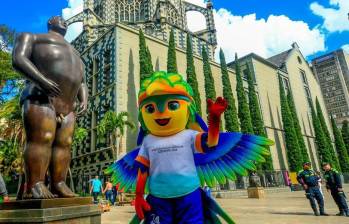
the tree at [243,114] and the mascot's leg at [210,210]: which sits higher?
the tree at [243,114]

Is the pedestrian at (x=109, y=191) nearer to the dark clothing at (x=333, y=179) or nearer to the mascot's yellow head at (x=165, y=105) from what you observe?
the dark clothing at (x=333, y=179)

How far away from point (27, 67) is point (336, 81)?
72.5 meters

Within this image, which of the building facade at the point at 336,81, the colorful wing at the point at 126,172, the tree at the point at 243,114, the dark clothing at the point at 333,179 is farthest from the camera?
the building facade at the point at 336,81

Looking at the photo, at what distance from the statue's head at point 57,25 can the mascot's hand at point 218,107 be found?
2.20 meters

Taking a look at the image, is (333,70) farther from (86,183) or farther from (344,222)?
(344,222)

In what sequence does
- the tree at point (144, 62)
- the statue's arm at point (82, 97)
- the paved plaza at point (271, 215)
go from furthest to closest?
the tree at point (144, 62), the paved plaza at point (271, 215), the statue's arm at point (82, 97)

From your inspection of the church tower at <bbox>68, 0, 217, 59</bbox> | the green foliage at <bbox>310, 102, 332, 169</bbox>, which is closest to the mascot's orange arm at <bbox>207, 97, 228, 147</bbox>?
the church tower at <bbox>68, 0, 217, 59</bbox>

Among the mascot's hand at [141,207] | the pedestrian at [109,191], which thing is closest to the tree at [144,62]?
the pedestrian at [109,191]

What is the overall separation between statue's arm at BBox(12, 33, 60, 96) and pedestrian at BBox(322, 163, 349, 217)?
7.06 metres

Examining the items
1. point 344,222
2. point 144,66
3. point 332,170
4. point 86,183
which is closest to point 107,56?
point 144,66

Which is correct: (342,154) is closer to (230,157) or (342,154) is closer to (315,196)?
(315,196)

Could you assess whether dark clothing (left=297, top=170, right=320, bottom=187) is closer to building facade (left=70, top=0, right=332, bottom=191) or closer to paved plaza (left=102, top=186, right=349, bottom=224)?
paved plaza (left=102, top=186, right=349, bottom=224)

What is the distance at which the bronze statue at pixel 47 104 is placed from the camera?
2818mm

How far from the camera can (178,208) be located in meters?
2.65
